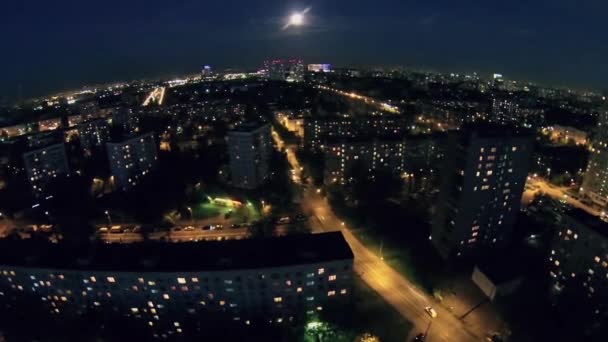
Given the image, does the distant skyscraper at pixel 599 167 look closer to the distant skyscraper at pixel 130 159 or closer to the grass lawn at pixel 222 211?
the grass lawn at pixel 222 211

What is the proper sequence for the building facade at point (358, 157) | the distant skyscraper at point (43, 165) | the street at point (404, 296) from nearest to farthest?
the street at point (404, 296)
the distant skyscraper at point (43, 165)
the building facade at point (358, 157)

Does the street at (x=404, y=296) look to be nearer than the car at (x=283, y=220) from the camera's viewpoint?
Yes

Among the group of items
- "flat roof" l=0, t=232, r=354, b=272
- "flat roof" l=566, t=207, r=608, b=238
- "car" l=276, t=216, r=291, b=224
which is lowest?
"car" l=276, t=216, r=291, b=224

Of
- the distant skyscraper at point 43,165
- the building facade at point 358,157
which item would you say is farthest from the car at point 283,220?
the distant skyscraper at point 43,165

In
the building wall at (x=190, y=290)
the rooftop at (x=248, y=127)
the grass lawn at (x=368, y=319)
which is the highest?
the rooftop at (x=248, y=127)

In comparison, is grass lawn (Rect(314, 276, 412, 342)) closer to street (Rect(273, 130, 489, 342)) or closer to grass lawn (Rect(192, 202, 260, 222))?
street (Rect(273, 130, 489, 342))

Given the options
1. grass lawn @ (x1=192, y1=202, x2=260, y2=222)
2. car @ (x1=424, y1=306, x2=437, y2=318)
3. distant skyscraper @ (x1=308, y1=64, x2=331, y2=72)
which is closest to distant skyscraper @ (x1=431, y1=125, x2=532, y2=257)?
car @ (x1=424, y1=306, x2=437, y2=318)
